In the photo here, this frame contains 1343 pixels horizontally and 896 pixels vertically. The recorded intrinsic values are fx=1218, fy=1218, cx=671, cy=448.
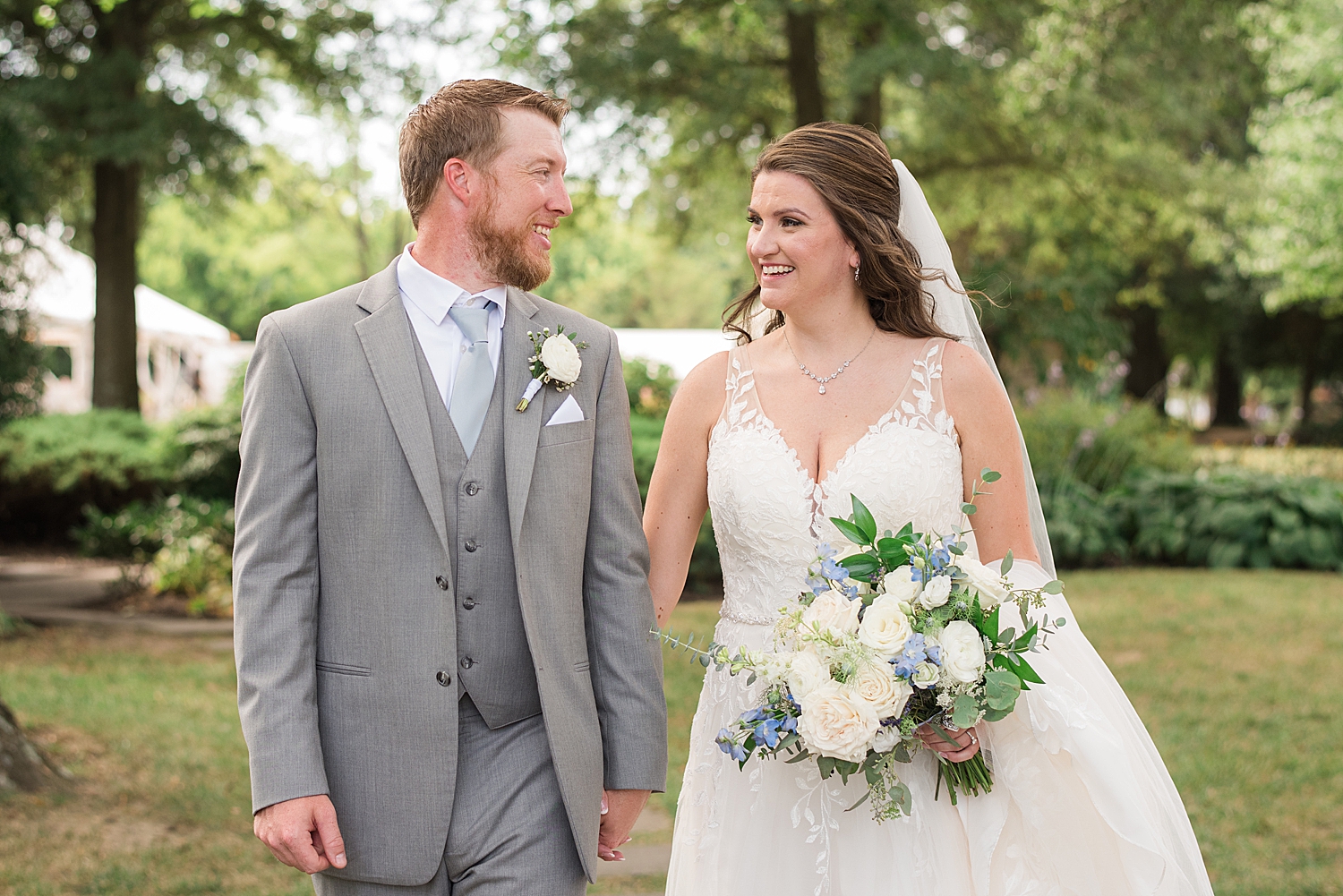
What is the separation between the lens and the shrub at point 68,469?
12.9 m

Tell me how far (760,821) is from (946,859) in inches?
19.3

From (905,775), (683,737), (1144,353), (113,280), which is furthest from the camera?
(1144,353)

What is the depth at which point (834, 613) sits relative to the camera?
266 centimetres

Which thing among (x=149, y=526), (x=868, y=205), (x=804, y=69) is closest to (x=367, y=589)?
(x=868, y=205)

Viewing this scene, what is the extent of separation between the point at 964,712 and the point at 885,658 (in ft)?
0.64

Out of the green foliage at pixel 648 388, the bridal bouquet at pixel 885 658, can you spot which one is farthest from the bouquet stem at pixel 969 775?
the green foliage at pixel 648 388

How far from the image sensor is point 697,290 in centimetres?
5794

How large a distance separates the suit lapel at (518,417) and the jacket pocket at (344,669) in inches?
16.0

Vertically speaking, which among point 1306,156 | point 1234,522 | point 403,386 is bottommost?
point 1234,522

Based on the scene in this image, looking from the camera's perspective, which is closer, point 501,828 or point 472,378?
point 501,828

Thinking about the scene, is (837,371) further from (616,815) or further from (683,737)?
(683,737)

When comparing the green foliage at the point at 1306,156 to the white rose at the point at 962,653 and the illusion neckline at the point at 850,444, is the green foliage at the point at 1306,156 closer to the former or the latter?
the illusion neckline at the point at 850,444

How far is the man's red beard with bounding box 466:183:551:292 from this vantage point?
105 inches

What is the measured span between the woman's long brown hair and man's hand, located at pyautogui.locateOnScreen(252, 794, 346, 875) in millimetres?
1943
